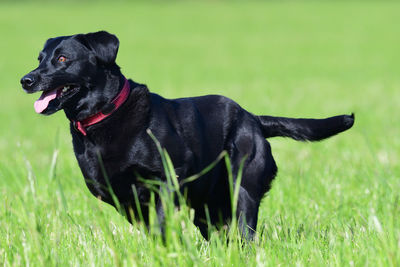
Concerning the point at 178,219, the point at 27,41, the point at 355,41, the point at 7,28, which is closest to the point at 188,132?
the point at 178,219

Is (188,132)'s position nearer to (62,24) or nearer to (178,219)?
(178,219)

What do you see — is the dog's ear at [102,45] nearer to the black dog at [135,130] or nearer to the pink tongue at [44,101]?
the black dog at [135,130]

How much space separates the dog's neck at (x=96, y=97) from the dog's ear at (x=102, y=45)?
0.29ft

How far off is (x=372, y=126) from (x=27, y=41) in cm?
2725

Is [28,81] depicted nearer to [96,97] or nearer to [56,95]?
[56,95]

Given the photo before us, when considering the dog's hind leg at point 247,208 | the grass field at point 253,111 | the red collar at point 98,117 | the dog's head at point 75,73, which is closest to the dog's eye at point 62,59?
the dog's head at point 75,73

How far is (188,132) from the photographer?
11.7 ft

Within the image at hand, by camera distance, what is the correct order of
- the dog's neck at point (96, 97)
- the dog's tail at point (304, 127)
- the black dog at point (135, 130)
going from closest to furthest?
1. the black dog at point (135, 130)
2. the dog's neck at point (96, 97)
3. the dog's tail at point (304, 127)

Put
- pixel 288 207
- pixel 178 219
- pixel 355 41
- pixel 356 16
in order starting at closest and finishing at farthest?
1. pixel 178 219
2. pixel 288 207
3. pixel 355 41
4. pixel 356 16

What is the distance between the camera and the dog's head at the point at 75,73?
340cm

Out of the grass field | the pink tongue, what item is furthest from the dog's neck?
the grass field

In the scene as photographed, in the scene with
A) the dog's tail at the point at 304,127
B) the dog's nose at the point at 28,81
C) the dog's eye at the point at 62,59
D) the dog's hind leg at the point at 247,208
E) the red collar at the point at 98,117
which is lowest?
the dog's hind leg at the point at 247,208

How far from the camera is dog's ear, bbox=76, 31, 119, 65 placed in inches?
137

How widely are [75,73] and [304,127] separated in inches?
61.3
